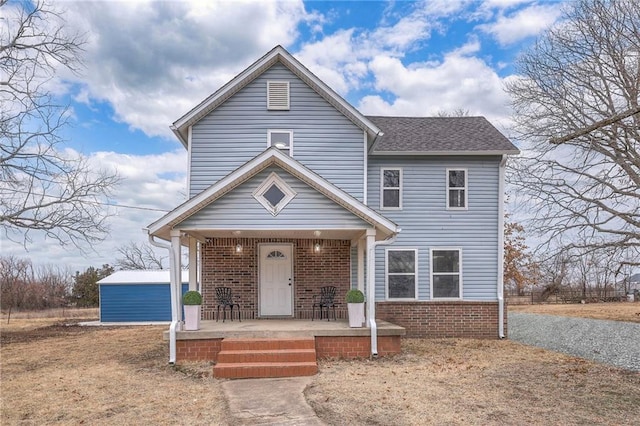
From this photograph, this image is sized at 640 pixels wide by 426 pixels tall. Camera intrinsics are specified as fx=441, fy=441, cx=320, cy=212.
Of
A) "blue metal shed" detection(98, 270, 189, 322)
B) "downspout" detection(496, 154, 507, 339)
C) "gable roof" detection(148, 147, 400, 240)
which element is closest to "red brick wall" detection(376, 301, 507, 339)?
"downspout" detection(496, 154, 507, 339)

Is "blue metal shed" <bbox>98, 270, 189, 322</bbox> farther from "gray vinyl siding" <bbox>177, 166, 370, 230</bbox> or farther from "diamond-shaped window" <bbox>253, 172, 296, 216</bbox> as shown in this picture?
"diamond-shaped window" <bbox>253, 172, 296, 216</bbox>

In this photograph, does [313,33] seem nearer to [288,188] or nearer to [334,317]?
[288,188]

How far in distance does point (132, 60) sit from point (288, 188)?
26.5ft

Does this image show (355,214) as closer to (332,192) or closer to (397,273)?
(332,192)

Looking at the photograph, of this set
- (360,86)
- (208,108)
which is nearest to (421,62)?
(360,86)

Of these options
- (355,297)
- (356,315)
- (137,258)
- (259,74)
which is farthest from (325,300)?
(137,258)

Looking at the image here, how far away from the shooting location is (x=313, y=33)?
47.3 feet

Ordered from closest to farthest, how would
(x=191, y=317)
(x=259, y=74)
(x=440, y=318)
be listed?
(x=191, y=317)
(x=259, y=74)
(x=440, y=318)

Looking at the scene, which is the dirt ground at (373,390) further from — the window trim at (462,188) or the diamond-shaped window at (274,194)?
the window trim at (462,188)

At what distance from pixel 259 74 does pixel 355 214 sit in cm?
478

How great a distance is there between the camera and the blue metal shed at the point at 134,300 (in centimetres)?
1994

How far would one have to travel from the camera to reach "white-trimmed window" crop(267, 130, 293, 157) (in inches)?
442

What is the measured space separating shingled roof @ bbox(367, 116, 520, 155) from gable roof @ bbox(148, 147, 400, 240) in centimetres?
371

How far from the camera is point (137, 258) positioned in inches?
1537
